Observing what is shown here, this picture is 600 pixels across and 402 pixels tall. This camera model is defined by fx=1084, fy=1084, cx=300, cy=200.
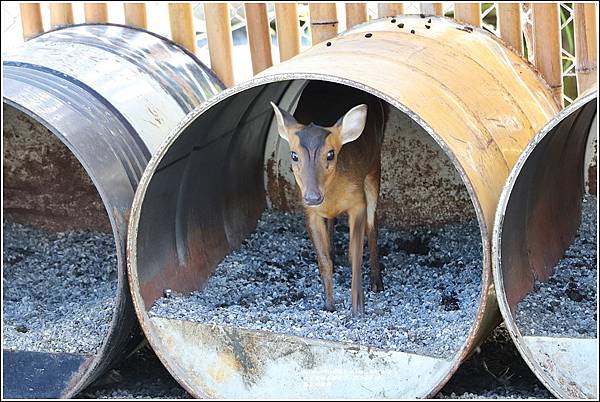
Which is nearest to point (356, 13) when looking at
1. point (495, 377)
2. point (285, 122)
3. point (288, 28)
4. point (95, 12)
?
point (288, 28)

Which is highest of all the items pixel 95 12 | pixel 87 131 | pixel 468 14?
pixel 95 12

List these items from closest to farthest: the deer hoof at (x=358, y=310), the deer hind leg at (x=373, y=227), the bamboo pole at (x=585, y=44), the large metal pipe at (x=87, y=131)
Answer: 1. the large metal pipe at (x=87, y=131)
2. the deer hoof at (x=358, y=310)
3. the deer hind leg at (x=373, y=227)
4. the bamboo pole at (x=585, y=44)

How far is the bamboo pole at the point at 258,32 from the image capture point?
502cm

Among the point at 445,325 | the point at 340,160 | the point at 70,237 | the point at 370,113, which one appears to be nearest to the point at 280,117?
the point at 340,160

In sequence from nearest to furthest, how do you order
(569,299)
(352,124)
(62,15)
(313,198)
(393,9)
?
(313,198)
(569,299)
(352,124)
(393,9)
(62,15)

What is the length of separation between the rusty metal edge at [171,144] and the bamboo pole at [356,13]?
5.06ft

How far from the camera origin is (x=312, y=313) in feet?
13.3

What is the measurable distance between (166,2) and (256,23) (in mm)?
437

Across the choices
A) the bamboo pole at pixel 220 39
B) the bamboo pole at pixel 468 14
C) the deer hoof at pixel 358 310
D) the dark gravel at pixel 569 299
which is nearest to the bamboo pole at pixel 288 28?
the bamboo pole at pixel 220 39

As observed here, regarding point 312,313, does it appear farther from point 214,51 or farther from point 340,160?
point 214,51

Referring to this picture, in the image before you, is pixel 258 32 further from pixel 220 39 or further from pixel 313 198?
pixel 313 198

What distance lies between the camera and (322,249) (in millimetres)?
4199

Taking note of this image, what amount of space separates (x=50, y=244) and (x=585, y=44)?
2552 mm

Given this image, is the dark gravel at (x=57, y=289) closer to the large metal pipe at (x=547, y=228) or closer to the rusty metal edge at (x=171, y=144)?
the rusty metal edge at (x=171, y=144)
